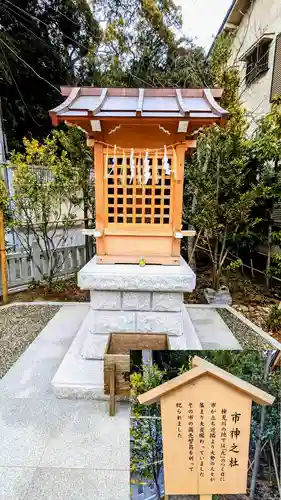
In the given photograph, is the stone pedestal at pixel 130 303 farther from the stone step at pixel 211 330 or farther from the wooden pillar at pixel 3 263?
the wooden pillar at pixel 3 263

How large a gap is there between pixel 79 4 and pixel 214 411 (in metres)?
12.7

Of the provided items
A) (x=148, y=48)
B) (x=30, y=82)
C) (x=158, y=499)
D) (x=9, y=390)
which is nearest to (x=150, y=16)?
(x=148, y=48)

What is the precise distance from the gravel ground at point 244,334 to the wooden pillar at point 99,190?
229 centimetres

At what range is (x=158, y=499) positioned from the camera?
1.49 metres

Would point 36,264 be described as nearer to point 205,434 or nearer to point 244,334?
point 244,334

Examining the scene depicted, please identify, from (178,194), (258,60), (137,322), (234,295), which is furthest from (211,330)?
(258,60)

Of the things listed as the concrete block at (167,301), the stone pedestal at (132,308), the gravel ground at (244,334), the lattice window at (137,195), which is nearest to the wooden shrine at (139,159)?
the lattice window at (137,195)

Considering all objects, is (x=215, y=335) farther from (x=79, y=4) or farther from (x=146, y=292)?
(x=79, y=4)

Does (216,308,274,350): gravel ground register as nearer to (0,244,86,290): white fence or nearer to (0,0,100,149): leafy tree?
(0,244,86,290): white fence

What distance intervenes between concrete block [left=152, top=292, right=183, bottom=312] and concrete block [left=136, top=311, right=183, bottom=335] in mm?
67

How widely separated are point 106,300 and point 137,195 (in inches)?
49.6

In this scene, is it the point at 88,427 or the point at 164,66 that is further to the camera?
the point at 164,66

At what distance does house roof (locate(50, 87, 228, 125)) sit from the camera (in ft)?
9.17

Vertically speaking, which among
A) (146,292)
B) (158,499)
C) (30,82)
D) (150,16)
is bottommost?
(158,499)
